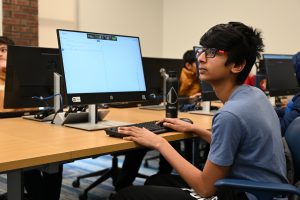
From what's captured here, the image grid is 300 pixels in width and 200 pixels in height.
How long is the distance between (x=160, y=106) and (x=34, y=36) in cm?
287

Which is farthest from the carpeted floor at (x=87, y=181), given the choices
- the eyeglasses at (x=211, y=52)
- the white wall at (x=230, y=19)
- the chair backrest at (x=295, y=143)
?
the white wall at (x=230, y=19)

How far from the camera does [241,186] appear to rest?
1.23 meters

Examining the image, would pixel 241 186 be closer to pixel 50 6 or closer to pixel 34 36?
pixel 34 36

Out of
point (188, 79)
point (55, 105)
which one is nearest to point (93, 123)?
point (55, 105)

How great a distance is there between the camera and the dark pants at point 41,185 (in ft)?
6.93

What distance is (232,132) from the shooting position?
128 cm

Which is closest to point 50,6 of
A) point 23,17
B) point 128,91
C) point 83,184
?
point 23,17

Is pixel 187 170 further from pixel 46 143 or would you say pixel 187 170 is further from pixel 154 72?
pixel 154 72

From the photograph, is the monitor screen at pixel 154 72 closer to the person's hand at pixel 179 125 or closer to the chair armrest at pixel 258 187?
the person's hand at pixel 179 125

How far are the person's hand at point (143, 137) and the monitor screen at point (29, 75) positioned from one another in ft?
2.63

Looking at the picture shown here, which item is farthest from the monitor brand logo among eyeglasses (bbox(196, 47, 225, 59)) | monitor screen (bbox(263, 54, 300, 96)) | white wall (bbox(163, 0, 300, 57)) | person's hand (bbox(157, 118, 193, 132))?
white wall (bbox(163, 0, 300, 57))

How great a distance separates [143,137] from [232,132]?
414 millimetres

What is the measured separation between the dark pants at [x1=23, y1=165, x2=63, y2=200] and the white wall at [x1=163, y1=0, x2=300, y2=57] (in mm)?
4079

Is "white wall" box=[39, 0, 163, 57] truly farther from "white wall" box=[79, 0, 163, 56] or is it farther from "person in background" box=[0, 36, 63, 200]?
"person in background" box=[0, 36, 63, 200]
